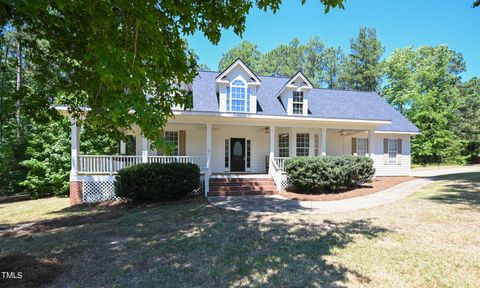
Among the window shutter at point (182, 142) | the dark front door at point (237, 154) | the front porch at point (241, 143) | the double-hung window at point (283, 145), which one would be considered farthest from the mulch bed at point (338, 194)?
the window shutter at point (182, 142)

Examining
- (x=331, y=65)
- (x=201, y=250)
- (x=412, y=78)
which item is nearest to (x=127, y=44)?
(x=201, y=250)

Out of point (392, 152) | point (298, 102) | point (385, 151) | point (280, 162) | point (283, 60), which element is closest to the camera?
point (280, 162)

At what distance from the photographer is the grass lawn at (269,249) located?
3.82m

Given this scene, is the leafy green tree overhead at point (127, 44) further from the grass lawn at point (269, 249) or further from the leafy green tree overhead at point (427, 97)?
the leafy green tree overhead at point (427, 97)

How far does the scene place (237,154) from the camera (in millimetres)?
15672

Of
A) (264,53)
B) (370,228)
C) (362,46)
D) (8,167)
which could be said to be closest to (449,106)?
(362,46)

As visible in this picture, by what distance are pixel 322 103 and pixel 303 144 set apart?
3.49 m

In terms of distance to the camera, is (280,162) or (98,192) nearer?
(98,192)

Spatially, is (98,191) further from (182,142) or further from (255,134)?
(255,134)

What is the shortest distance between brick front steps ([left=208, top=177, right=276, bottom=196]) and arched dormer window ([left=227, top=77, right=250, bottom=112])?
3.79 m

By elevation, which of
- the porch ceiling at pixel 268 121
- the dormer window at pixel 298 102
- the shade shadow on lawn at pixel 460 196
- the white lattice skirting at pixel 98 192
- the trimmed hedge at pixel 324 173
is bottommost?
the white lattice skirting at pixel 98 192

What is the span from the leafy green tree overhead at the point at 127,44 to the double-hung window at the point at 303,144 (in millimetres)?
11622

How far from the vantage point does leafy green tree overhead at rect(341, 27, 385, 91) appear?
139 feet

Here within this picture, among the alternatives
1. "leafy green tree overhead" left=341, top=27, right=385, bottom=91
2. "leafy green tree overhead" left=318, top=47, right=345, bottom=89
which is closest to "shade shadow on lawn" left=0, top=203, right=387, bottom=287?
"leafy green tree overhead" left=341, top=27, right=385, bottom=91
